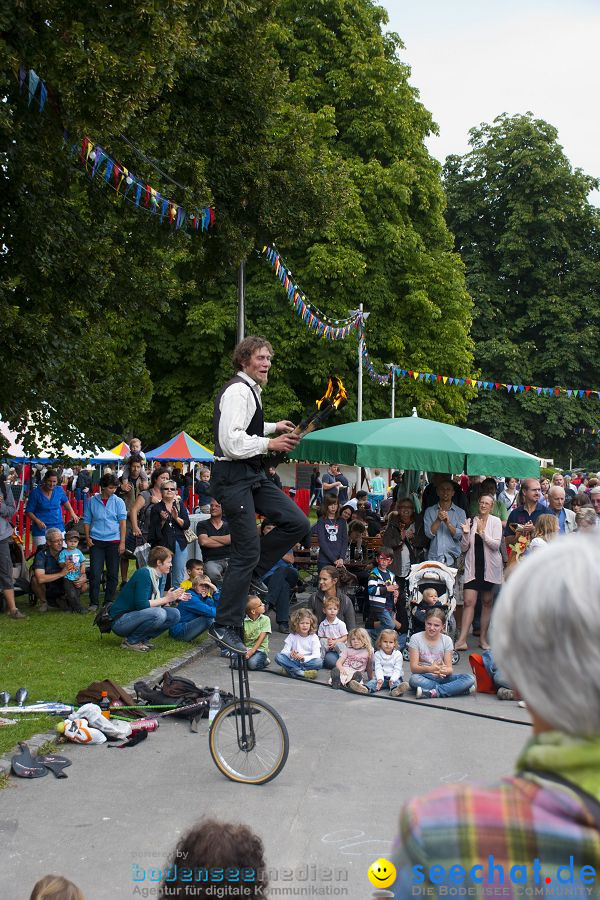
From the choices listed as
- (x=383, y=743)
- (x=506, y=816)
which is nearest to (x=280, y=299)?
(x=383, y=743)

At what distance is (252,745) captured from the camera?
6406mm

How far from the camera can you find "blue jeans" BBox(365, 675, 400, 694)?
971 centimetres

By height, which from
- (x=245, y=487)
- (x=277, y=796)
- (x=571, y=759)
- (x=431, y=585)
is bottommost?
(x=277, y=796)

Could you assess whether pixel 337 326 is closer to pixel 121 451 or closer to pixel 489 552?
pixel 121 451

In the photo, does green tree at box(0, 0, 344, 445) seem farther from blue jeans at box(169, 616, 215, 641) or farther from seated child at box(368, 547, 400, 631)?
seated child at box(368, 547, 400, 631)

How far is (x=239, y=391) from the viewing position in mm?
5965

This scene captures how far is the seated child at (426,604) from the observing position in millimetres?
11141

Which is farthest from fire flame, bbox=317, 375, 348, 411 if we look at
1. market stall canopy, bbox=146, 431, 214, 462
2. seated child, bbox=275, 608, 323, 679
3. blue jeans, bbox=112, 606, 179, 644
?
market stall canopy, bbox=146, 431, 214, 462

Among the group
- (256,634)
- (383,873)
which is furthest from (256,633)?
(383,873)

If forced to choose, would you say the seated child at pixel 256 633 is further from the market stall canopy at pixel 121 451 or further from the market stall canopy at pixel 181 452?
the market stall canopy at pixel 121 451

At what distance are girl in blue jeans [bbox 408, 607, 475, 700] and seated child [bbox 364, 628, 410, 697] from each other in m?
0.14

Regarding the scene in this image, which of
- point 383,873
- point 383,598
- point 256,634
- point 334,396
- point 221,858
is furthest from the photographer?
point 383,598

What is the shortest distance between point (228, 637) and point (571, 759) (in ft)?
16.0

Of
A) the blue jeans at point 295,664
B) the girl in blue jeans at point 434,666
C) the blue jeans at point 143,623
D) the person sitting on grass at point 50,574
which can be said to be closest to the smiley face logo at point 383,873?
the girl in blue jeans at point 434,666
